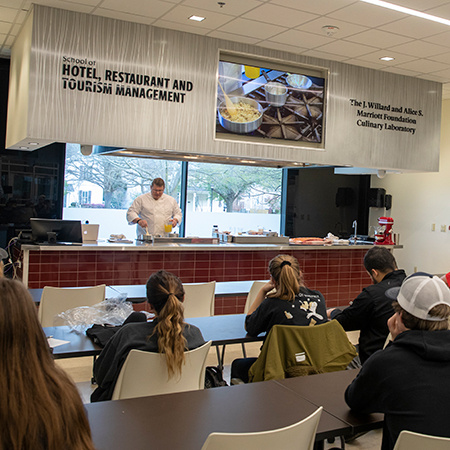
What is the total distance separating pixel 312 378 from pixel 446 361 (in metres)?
0.76

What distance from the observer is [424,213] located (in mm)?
9195

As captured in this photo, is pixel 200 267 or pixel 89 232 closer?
pixel 89 232

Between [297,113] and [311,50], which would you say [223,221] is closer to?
[297,113]

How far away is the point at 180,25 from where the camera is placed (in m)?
5.48

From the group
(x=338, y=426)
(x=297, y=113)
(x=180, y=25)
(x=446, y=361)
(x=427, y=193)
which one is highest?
(x=180, y=25)

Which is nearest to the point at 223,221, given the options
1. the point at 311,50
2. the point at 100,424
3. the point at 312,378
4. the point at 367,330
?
the point at 311,50

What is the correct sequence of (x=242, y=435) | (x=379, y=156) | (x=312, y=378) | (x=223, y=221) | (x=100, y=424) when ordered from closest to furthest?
1. (x=242, y=435)
2. (x=100, y=424)
3. (x=312, y=378)
4. (x=379, y=156)
5. (x=223, y=221)

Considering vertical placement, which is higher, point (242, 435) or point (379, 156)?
point (379, 156)

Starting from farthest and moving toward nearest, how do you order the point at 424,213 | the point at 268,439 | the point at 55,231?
the point at 424,213 → the point at 55,231 → the point at 268,439

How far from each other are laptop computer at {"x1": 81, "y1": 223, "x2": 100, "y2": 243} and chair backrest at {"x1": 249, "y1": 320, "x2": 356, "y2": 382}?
3819 mm

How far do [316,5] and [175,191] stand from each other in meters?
4.50

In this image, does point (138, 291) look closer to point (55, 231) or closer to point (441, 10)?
point (55, 231)

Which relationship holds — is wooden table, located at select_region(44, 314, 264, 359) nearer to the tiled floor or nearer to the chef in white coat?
the tiled floor

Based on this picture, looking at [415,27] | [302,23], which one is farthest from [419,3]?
[302,23]
